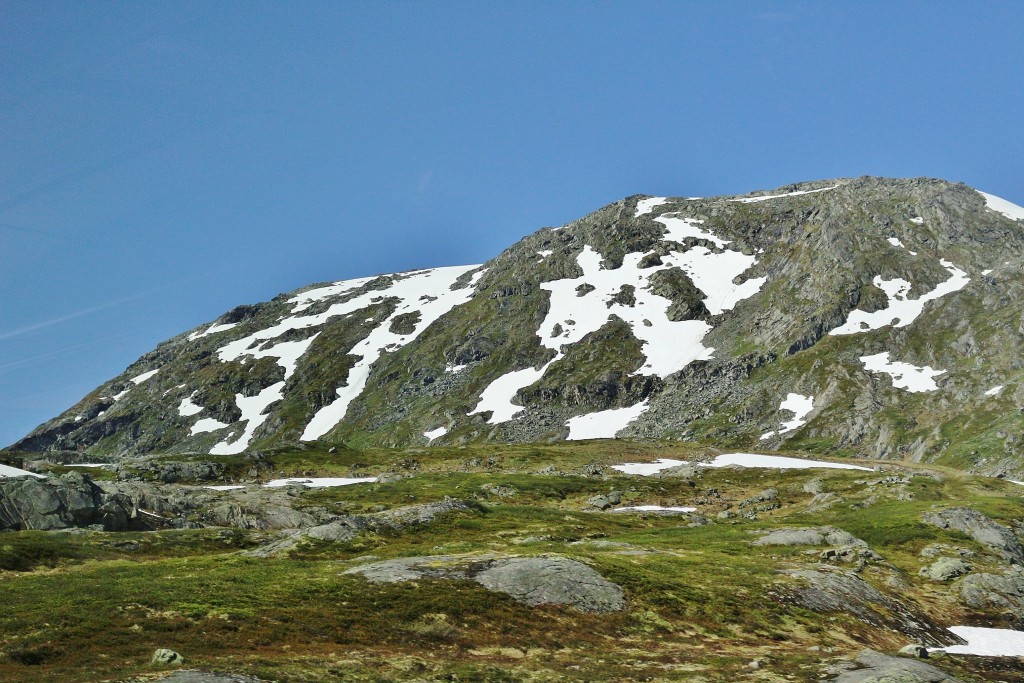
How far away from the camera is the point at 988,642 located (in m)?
42.3

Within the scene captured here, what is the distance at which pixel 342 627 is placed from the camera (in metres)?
31.9

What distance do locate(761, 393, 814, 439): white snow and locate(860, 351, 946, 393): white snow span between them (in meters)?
19.6

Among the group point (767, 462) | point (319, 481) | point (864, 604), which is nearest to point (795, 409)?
point (767, 462)

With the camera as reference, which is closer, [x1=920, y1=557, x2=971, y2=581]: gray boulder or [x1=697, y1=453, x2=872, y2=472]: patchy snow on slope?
[x1=920, y1=557, x2=971, y2=581]: gray boulder

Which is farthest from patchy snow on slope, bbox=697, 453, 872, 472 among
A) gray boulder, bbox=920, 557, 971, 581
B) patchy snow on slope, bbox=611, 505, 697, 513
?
gray boulder, bbox=920, 557, 971, 581

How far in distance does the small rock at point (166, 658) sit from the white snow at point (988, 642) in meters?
39.2

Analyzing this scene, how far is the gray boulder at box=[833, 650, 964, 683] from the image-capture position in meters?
26.8

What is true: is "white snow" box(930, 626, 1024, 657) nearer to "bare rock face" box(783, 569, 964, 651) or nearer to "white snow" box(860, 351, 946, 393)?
"bare rock face" box(783, 569, 964, 651)

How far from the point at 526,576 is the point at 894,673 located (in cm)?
1937

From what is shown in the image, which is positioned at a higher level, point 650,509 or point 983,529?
point 650,509

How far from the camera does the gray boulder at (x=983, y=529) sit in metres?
61.6

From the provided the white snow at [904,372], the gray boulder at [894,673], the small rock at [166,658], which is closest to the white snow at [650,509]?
the gray boulder at [894,673]

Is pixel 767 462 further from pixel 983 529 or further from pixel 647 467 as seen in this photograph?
pixel 983 529

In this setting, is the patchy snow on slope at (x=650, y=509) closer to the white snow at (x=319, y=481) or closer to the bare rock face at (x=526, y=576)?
the white snow at (x=319, y=481)
